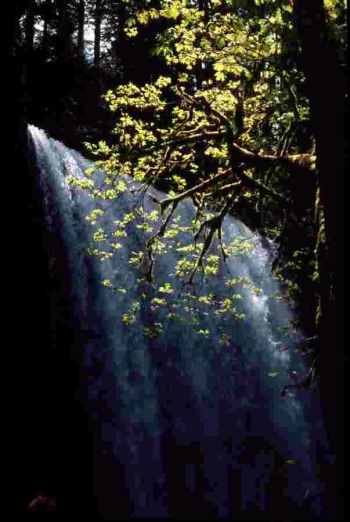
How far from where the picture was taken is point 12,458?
10.3 metres

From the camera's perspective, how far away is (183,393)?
45.8 ft

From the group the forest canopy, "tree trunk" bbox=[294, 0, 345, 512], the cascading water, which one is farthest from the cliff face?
"tree trunk" bbox=[294, 0, 345, 512]

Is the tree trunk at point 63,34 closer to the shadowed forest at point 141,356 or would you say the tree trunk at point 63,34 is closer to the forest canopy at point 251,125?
the shadowed forest at point 141,356

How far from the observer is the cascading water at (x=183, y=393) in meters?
13.1

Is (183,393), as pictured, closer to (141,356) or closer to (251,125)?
(141,356)

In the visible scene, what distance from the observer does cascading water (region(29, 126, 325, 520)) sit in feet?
43.0

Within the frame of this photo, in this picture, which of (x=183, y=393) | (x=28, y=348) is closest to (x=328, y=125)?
(x=28, y=348)

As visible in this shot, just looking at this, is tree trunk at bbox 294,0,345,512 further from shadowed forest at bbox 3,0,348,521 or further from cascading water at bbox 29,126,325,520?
cascading water at bbox 29,126,325,520

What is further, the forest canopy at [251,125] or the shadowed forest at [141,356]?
the shadowed forest at [141,356]

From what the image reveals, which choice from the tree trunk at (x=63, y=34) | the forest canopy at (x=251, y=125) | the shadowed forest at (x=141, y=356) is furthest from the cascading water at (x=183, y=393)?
the tree trunk at (x=63, y=34)

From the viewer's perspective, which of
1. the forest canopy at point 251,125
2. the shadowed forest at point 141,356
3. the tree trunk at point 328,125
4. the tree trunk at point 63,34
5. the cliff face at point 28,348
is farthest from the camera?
the tree trunk at point 63,34

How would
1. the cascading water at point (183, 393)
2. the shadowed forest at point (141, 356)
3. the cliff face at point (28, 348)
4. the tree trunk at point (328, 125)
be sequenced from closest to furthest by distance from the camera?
the tree trunk at point (328, 125), the cliff face at point (28, 348), the shadowed forest at point (141, 356), the cascading water at point (183, 393)

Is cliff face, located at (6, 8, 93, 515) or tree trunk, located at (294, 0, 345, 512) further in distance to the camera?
cliff face, located at (6, 8, 93, 515)

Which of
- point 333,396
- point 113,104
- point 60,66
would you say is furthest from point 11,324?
point 60,66
